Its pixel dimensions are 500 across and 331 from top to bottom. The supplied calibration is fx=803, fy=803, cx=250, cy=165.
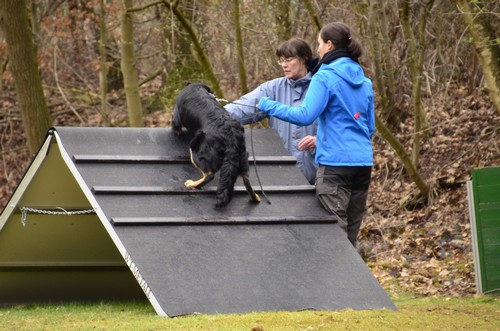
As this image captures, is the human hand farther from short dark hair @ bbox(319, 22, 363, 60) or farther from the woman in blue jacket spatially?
short dark hair @ bbox(319, 22, 363, 60)

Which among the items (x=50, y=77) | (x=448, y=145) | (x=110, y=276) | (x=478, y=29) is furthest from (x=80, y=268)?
(x=50, y=77)

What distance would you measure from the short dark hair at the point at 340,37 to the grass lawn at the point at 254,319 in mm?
1954

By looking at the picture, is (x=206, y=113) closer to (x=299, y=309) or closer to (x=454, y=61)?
(x=299, y=309)

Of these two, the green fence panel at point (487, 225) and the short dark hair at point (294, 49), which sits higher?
the short dark hair at point (294, 49)

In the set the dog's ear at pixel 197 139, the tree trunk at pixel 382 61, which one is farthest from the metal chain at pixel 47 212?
the tree trunk at pixel 382 61

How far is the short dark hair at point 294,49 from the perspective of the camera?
6.36 metres

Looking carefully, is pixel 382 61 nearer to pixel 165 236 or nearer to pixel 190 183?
pixel 190 183

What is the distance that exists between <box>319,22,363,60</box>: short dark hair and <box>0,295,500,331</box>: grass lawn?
6.41 ft

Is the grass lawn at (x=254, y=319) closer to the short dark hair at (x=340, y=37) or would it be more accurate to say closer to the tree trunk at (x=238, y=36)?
the short dark hair at (x=340, y=37)

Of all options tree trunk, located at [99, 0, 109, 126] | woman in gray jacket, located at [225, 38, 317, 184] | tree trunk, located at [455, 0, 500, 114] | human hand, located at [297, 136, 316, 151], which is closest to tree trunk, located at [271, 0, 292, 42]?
tree trunk, located at [99, 0, 109, 126]

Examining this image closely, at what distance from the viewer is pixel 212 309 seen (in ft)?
16.7

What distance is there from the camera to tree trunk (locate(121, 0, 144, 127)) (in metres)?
12.6

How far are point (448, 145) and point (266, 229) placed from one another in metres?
7.80

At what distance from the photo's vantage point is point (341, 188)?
6.00 metres
